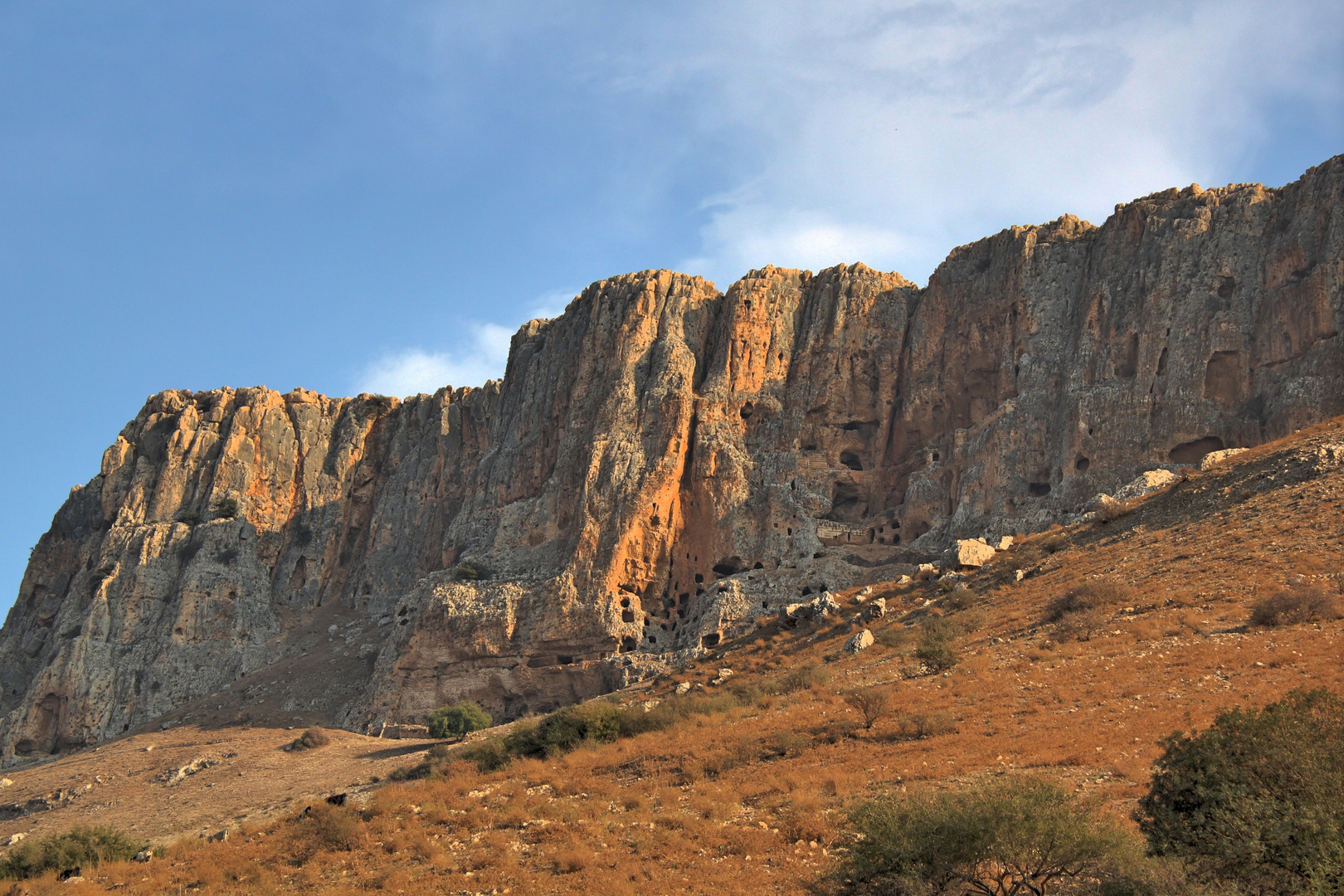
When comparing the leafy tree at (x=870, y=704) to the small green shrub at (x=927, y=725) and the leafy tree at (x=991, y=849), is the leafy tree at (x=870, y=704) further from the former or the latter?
the leafy tree at (x=991, y=849)

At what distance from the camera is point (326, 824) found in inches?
803

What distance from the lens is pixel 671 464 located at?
4712 cm

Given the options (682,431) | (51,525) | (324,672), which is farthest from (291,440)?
(682,431)

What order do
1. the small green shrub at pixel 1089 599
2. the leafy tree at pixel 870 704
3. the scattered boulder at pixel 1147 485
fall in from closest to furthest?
1. the leafy tree at pixel 870 704
2. the small green shrub at pixel 1089 599
3. the scattered boulder at pixel 1147 485

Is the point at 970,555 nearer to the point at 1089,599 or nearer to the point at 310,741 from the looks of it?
the point at 1089,599

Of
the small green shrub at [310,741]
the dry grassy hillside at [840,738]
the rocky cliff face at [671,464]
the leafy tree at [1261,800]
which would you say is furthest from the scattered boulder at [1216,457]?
the small green shrub at [310,741]

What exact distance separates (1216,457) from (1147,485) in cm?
222

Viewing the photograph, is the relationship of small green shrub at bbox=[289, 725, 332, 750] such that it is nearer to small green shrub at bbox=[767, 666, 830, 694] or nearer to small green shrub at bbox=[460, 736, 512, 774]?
small green shrub at bbox=[460, 736, 512, 774]

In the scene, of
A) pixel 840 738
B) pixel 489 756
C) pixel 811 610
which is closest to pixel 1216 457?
pixel 811 610

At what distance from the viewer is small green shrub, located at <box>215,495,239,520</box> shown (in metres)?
58.3

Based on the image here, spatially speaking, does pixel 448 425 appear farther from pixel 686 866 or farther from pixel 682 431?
pixel 686 866

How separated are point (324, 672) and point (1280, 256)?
138 feet

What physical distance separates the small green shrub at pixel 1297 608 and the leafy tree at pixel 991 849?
10508 millimetres

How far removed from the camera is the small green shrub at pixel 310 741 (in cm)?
3766
